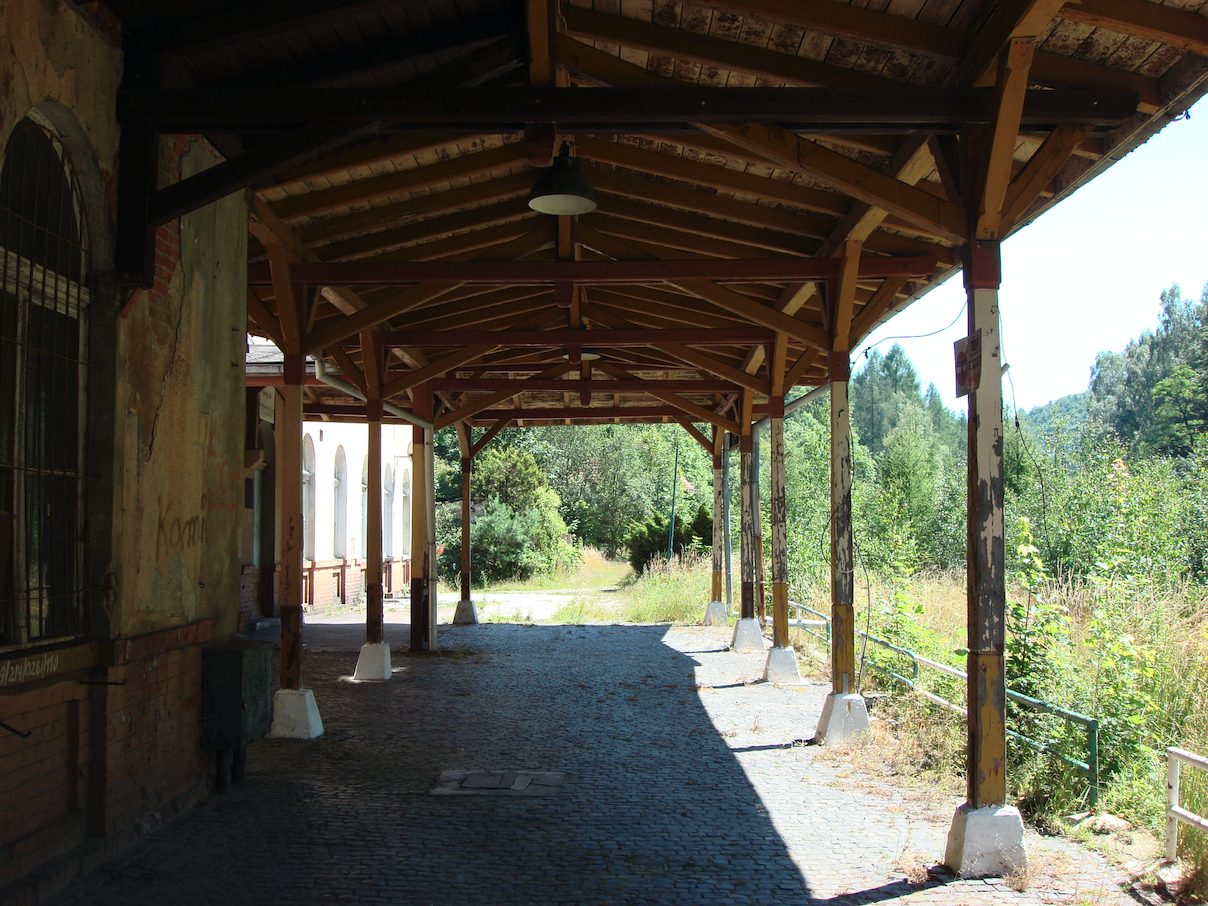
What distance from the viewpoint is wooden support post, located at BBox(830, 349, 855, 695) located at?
25.7ft

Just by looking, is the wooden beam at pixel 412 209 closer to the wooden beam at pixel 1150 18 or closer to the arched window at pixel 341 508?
the wooden beam at pixel 1150 18

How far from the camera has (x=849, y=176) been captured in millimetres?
5359

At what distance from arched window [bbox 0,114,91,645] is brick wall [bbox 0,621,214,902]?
312mm

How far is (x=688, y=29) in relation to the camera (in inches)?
209

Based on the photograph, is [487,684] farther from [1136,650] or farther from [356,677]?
[1136,650]

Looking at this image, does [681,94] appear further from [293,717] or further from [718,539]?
[718,539]

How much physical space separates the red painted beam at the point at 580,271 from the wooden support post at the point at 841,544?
2.71 feet

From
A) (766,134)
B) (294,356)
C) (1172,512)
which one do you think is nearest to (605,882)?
(766,134)

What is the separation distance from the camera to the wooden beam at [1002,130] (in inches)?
179

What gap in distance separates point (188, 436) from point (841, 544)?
5.26 metres

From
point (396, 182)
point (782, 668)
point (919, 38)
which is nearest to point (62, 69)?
point (396, 182)

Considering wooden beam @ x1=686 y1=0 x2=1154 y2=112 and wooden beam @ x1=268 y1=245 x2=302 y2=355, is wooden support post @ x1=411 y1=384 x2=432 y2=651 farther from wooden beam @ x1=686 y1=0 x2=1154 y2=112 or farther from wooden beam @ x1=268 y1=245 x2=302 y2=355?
wooden beam @ x1=686 y1=0 x2=1154 y2=112

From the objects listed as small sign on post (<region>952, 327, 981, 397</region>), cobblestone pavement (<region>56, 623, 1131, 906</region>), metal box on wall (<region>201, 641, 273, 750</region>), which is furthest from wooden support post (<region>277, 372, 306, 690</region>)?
small sign on post (<region>952, 327, 981, 397</region>)

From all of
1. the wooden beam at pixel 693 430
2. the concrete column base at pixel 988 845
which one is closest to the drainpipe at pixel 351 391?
the wooden beam at pixel 693 430
